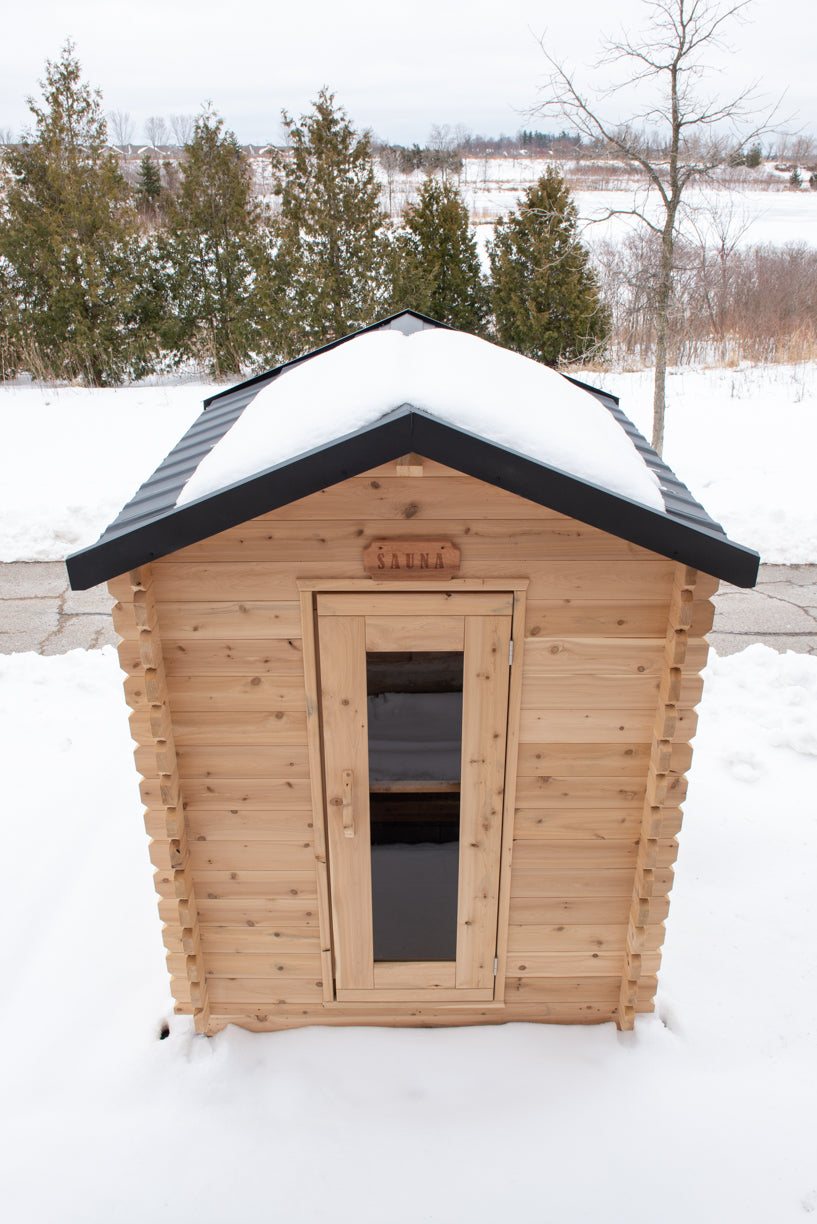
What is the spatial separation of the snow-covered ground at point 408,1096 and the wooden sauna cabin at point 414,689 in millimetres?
225

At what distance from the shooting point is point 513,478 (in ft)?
8.83

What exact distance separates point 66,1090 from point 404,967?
1.55 metres

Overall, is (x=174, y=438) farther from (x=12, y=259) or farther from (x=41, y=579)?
(x=12, y=259)

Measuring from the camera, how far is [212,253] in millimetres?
15617

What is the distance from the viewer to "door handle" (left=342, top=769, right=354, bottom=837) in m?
3.33

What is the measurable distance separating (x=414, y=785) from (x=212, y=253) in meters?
14.7

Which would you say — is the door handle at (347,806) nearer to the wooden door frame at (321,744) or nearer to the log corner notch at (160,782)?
the wooden door frame at (321,744)

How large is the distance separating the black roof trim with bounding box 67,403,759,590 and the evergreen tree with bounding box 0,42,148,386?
13587 millimetres

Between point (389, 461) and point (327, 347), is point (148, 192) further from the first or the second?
point (389, 461)

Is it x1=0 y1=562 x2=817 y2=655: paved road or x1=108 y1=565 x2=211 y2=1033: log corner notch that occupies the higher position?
x1=108 y1=565 x2=211 y2=1033: log corner notch

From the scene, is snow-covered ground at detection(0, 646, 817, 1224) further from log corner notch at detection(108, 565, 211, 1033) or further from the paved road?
A: the paved road

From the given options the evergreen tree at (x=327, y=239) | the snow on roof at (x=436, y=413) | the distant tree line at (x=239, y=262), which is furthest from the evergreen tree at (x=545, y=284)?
the snow on roof at (x=436, y=413)

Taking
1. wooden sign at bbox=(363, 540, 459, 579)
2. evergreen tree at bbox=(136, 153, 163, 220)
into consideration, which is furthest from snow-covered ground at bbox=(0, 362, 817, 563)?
evergreen tree at bbox=(136, 153, 163, 220)

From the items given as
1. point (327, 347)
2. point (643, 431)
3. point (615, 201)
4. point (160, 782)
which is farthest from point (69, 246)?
point (615, 201)
